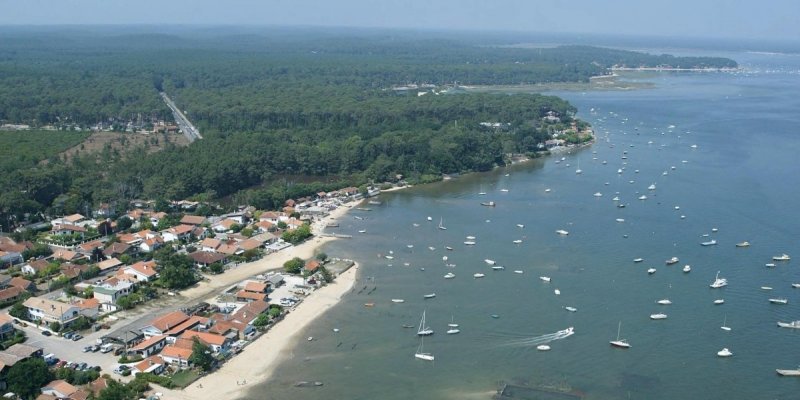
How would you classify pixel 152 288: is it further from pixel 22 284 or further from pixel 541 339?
pixel 541 339

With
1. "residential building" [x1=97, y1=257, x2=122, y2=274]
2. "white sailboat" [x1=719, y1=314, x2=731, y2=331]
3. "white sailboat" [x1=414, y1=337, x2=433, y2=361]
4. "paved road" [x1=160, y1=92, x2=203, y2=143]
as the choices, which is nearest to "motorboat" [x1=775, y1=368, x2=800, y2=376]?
"white sailboat" [x1=719, y1=314, x2=731, y2=331]

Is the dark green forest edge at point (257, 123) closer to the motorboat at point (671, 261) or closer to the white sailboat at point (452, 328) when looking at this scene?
the white sailboat at point (452, 328)

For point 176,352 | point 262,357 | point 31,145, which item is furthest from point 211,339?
point 31,145

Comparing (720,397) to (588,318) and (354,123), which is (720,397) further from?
(354,123)

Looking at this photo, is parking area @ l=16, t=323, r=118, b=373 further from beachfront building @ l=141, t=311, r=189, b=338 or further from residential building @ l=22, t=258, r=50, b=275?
residential building @ l=22, t=258, r=50, b=275

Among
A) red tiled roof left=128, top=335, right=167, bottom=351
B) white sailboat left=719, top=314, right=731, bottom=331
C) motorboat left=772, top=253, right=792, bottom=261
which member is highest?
motorboat left=772, top=253, right=792, bottom=261

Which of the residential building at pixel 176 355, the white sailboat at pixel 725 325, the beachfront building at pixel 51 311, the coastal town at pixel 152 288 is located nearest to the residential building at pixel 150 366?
the coastal town at pixel 152 288
